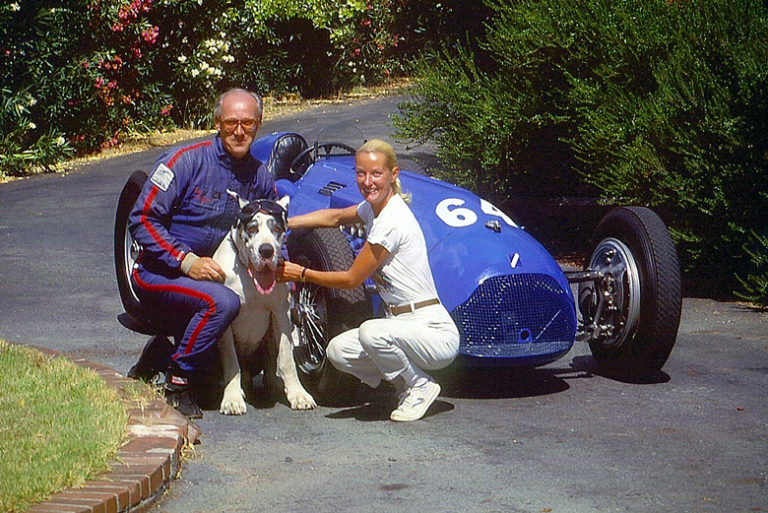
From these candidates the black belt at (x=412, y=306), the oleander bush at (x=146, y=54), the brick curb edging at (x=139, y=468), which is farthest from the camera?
the oleander bush at (x=146, y=54)

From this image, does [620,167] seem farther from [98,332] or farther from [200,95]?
[200,95]

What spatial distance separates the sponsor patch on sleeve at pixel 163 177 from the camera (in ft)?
20.9

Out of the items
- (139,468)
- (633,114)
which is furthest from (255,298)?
(633,114)

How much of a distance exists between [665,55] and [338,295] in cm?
564

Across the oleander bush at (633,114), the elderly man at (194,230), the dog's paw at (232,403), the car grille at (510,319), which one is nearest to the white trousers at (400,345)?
the car grille at (510,319)

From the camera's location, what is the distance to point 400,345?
6258 mm

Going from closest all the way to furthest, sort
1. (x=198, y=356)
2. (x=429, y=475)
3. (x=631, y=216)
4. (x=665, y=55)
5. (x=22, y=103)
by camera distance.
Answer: (x=429, y=475) < (x=198, y=356) < (x=631, y=216) < (x=665, y=55) < (x=22, y=103)

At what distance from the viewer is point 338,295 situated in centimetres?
664

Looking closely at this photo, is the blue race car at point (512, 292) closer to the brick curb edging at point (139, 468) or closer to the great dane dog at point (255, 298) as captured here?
the great dane dog at point (255, 298)

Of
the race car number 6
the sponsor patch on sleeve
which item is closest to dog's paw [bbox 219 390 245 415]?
the sponsor patch on sleeve

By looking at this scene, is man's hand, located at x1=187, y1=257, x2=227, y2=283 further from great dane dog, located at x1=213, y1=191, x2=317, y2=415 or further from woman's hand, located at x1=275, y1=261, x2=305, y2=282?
woman's hand, located at x1=275, y1=261, x2=305, y2=282

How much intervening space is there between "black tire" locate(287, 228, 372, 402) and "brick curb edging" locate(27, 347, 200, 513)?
973mm

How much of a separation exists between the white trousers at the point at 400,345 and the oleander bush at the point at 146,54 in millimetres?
9316

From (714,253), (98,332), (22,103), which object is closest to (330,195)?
(98,332)
